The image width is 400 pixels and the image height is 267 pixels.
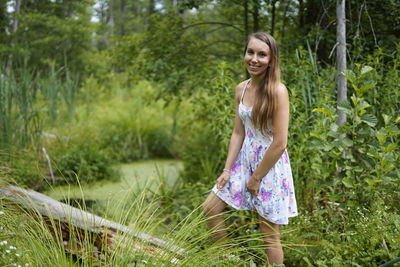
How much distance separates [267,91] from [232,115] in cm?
130

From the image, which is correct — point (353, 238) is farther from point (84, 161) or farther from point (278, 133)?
point (84, 161)

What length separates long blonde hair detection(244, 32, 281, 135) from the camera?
81.3 inches

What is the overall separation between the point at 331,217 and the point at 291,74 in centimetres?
134

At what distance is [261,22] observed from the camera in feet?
15.3

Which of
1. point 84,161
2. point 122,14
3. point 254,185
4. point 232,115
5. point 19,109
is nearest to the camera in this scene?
point 254,185

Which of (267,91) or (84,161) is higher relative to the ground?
(267,91)

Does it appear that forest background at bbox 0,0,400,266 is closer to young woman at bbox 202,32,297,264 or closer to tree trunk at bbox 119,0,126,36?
young woman at bbox 202,32,297,264

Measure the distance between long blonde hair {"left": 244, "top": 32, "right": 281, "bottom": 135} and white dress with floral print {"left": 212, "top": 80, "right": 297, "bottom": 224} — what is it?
6 cm

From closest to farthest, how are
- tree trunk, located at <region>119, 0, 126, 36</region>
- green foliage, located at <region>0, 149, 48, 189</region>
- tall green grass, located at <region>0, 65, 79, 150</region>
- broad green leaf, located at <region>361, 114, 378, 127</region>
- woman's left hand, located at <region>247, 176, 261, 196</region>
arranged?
woman's left hand, located at <region>247, 176, 261, 196</region> → broad green leaf, located at <region>361, 114, 378, 127</region> → tall green grass, located at <region>0, 65, 79, 150</region> → green foliage, located at <region>0, 149, 48, 189</region> → tree trunk, located at <region>119, 0, 126, 36</region>

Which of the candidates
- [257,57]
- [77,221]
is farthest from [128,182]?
[257,57]

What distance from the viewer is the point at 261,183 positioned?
2156 millimetres

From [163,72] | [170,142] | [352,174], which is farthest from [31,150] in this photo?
[352,174]

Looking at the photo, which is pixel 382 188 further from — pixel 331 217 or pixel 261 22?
pixel 261 22

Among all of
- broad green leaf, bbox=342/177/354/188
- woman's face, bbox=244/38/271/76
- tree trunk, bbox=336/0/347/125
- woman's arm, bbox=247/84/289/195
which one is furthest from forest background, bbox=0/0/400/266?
woman's face, bbox=244/38/271/76
